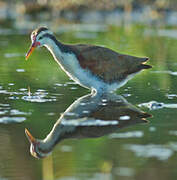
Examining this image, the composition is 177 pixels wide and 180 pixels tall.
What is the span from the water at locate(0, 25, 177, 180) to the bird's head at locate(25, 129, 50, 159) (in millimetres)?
65

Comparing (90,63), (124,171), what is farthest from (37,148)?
(90,63)

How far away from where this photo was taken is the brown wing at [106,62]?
8.55 m

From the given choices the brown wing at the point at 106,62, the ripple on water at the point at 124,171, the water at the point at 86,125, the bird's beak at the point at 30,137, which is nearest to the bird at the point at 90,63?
the brown wing at the point at 106,62

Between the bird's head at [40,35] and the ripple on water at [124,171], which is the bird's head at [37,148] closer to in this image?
the ripple on water at [124,171]

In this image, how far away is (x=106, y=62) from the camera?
28.8 feet

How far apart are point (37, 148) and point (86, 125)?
974mm

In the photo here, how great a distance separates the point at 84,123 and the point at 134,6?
74.6 ft

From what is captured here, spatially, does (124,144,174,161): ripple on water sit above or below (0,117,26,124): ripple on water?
below

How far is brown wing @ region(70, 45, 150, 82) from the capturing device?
855cm

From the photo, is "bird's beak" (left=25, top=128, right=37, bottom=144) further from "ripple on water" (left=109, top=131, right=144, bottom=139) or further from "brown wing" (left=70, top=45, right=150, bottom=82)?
"brown wing" (left=70, top=45, right=150, bottom=82)

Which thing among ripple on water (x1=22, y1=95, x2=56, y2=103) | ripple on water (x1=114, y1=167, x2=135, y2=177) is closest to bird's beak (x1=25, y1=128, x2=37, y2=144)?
ripple on water (x1=114, y1=167, x2=135, y2=177)

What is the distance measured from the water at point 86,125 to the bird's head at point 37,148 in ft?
0.21

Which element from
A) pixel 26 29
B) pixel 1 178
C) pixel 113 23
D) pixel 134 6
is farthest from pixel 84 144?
pixel 134 6

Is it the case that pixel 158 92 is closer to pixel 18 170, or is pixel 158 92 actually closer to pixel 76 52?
pixel 76 52
